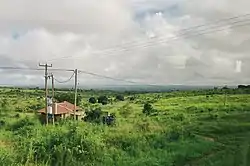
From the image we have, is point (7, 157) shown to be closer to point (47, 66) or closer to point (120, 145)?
point (120, 145)

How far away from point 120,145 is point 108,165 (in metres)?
4.23

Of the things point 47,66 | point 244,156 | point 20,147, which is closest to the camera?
point 244,156

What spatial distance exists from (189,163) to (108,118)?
54.4 ft

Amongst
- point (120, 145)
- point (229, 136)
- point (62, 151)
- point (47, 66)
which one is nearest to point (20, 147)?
point (62, 151)

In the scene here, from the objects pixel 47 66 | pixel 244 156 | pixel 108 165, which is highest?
pixel 47 66

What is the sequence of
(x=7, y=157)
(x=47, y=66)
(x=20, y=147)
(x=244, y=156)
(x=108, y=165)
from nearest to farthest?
(x=244, y=156) → (x=7, y=157) → (x=108, y=165) → (x=20, y=147) → (x=47, y=66)

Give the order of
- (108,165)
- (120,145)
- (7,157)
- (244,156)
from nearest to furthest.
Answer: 1. (244,156)
2. (7,157)
3. (108,165)
4. (120,145)

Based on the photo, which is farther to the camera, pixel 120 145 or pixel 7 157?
pixel 120 145

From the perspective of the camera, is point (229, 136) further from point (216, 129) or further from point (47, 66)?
point (47, 66)

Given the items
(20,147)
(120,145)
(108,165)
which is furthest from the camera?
(120,145)

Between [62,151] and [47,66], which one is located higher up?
[47,66]

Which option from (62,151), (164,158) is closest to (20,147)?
(62,151)

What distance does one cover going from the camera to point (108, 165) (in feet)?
50.6

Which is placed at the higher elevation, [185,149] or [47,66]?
[47,66]
